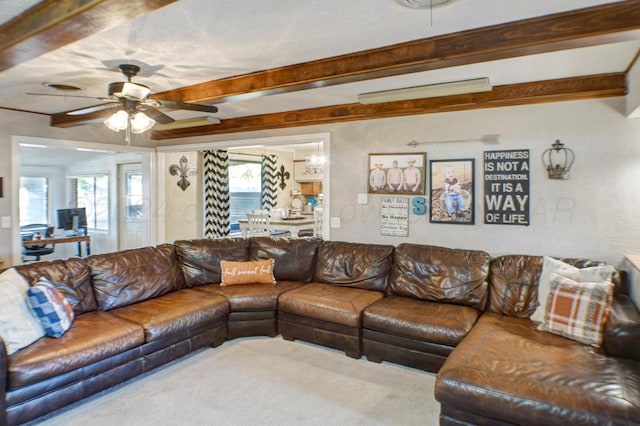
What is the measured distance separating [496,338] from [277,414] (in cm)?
157

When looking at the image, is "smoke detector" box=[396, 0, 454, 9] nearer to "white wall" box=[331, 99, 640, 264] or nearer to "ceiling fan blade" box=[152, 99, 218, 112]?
"ceiling fan blade" box=[152, 99, 218, 112]

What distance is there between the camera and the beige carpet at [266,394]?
2465mm

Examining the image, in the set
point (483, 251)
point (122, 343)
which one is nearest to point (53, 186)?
point (122, 343)

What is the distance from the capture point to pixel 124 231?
24.2 feet

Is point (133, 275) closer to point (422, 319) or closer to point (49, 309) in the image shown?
point (49, 309)

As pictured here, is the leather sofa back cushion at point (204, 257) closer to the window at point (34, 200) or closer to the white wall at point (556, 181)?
the white wall at point (556, 181)

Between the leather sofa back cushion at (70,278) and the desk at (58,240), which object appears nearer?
the leather sofa back cushion at (70,278)

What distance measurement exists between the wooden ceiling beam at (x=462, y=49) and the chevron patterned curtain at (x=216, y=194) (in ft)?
13.2

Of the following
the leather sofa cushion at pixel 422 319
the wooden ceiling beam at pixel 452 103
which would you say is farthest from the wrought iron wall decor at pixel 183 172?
the leather sofa cushion at pixel 422 319

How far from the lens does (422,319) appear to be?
3.03 metres

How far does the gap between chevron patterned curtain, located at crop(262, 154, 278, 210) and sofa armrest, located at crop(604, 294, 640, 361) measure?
744 cm

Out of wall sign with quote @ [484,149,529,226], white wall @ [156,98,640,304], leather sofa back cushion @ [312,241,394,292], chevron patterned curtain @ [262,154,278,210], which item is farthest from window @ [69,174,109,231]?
wall sign with quote @ [484,149,529,226]

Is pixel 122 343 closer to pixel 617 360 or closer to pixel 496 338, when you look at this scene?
pixel 496 338

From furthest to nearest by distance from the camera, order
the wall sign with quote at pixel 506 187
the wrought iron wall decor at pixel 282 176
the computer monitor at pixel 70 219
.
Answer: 1. the wrought iron wall decor at pixel 282 176
2. the computer monitor at pixel 70 219
3. the wall sign with quote at pixel 506 187
